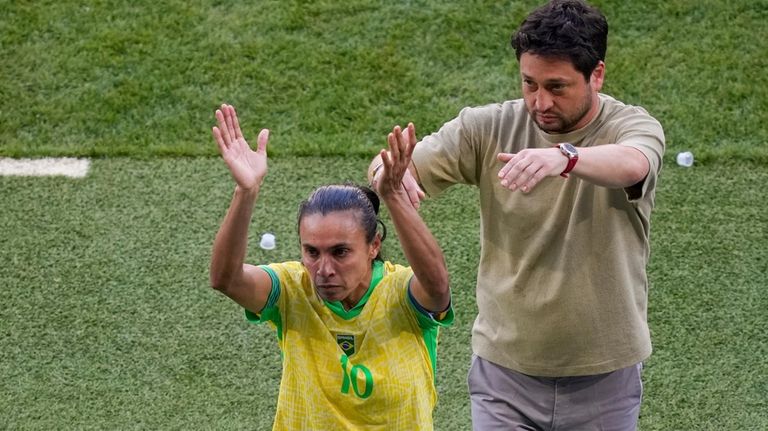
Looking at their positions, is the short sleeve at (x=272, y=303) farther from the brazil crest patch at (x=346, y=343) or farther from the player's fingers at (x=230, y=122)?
the player's fingers at (x=230, y=122)

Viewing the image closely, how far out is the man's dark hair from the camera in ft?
13.2

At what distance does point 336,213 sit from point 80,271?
3337 mm

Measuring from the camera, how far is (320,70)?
27.1 ft

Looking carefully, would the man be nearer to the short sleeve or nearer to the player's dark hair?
the player's dark hair

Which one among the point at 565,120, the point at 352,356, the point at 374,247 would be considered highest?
the point at 565,120

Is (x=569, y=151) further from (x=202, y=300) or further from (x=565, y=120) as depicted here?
(x=202, y=300)

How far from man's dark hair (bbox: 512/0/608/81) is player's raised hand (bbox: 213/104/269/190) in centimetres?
91

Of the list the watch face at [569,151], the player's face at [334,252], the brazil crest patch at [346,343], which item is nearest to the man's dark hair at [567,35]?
the watch face at [569,151]

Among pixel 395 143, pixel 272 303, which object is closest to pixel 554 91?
pixel 395 143

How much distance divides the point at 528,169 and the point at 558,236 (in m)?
0.69

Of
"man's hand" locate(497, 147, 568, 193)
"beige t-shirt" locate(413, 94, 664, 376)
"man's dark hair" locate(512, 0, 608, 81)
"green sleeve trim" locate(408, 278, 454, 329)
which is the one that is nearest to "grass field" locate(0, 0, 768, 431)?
"beige t-shirt" locate(413, 94, 664, 376)

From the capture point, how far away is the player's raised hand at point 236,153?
3887mm

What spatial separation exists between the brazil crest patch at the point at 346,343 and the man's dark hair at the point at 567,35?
1080mm

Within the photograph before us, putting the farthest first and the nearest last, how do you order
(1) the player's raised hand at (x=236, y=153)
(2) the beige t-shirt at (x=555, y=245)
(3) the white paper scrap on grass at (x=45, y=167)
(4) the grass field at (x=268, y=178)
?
(3) the white paper scrap on grass at (x=45, y=167) < (4) the grass field at (x=268, y=178) < (2) the beige t-shirt at (x=555, y=245) < (1) the player's raised hand at (x=236, y=153)
